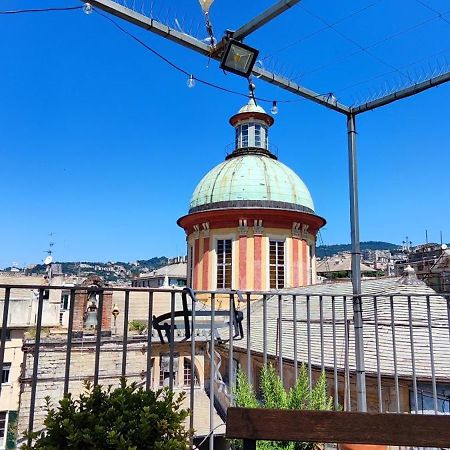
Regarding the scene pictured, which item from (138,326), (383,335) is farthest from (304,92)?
(138,326)

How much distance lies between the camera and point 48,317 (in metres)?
27.3

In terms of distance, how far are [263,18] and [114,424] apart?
3783 mm

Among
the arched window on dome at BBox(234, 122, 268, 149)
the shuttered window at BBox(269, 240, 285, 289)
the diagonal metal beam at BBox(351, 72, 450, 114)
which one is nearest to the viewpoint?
the diagonal metal beam at BBox(351, 72, 450, 114)

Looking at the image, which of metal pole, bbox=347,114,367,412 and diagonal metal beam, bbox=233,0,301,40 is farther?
metal pole, bbox=347,114,367,412

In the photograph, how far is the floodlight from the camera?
4.45m

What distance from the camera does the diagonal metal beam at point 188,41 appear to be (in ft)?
13.4

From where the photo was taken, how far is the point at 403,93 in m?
5.18

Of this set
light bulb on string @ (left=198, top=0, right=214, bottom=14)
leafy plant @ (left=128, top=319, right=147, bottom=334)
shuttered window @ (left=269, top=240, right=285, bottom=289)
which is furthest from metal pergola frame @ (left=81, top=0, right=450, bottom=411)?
shuttered window @ (left=269, top=240, right=285, bottom=289)

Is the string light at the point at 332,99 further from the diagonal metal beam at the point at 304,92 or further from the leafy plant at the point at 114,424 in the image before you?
the leafy plant at the point at 114,424

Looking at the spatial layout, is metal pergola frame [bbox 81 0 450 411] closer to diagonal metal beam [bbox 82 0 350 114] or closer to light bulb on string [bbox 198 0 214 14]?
diagonal metal beam [bbox 82 0 350 114]

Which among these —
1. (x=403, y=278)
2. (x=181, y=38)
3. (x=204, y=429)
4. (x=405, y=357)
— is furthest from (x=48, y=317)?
(x=181, y=38)

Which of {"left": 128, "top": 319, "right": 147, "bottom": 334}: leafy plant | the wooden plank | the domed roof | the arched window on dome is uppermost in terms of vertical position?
the arched window on dome

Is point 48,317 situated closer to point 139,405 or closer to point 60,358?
point 60,358

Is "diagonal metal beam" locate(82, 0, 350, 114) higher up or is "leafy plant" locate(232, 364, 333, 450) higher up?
"diagonal metal beam" locate(82, 0, 350, 114)
